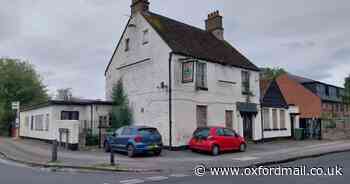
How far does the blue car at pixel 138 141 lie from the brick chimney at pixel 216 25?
553 inches

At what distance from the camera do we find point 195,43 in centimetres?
2409

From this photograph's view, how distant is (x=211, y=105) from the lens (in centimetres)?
2230

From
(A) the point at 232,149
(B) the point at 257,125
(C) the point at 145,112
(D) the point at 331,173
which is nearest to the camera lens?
(D) the point at 331,173

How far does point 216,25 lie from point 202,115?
10289 millimetres

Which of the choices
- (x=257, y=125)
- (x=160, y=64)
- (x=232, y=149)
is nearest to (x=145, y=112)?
(x=160, y=64)

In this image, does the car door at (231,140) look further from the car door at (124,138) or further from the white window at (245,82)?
the white window at (245,82)

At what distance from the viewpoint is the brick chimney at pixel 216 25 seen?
95.0 ft

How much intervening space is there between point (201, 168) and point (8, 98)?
127 ft

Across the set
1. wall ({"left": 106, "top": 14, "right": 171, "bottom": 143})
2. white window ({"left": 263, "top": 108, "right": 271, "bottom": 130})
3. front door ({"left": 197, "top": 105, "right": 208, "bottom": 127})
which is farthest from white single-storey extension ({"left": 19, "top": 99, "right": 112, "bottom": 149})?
white window ({"left": 263, "top": 108, "right": 271, "bottom": 130})

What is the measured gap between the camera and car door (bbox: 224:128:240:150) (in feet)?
62.0

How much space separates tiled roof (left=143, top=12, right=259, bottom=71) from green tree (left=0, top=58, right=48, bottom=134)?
27.7 m

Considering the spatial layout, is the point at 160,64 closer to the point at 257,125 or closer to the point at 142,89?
the point at 142,89

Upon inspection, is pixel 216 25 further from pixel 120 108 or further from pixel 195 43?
pixel 120 108

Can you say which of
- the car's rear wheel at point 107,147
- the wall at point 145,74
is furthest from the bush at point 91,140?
the wall at point 145,74
